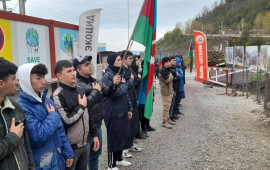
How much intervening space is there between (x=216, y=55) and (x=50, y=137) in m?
24.8

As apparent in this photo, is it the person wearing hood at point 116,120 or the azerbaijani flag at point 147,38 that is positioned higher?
the azerbaijani flag at point 147,38

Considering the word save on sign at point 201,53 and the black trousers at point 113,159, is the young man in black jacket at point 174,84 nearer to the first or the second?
the black trousers at point 113,159

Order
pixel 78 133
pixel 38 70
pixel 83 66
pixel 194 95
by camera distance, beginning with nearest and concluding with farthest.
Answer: pixel 38 70, pixel 78 133, pixel 83 66, pixel 194 95

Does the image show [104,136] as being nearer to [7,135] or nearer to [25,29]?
[25,29]

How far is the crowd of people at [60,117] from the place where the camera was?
6.33ft

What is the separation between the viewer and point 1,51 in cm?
523

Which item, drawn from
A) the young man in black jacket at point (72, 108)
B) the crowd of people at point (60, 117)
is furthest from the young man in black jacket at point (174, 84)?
the young man in black jacket at point (72, 108)

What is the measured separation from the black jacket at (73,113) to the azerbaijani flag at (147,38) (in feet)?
4.07

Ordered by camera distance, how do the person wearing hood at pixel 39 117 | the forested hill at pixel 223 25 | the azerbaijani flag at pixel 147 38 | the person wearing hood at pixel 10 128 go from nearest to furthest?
the person wearing hood at pixel 10 128 → the person wearing hood at pixel 39 117 → the azerbaijani flag at pixel 147 38 → the forested hill at pixel 223 25

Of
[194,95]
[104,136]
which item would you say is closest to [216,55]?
[194,95]

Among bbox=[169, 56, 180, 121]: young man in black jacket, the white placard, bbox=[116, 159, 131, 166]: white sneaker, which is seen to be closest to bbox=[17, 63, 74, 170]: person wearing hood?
bbox=[116, 159, 131, 166]: white sneaker

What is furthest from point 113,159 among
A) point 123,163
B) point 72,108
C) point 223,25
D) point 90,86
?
point 223,25

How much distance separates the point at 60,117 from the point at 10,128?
64cm

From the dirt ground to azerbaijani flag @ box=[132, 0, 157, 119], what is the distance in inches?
54.6
